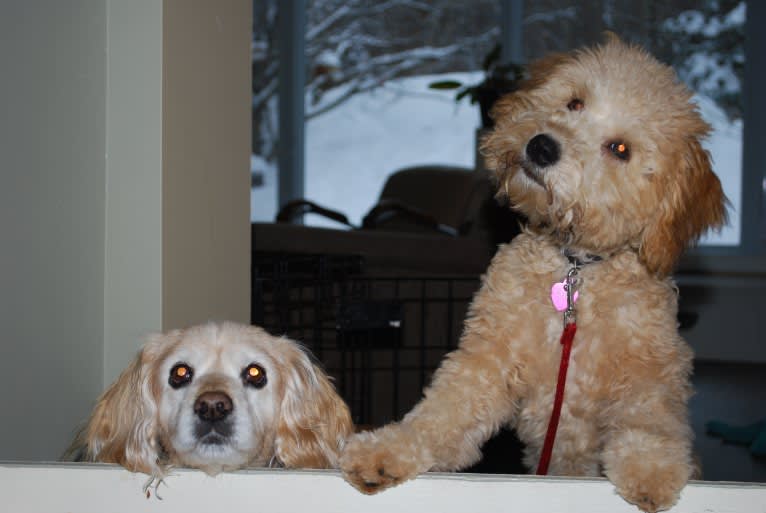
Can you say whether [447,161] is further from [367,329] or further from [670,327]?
[670,327]

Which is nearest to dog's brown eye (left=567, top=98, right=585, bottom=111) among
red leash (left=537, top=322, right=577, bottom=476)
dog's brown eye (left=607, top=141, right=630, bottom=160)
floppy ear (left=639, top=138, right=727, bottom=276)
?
dog's brown eye (left=607, top=141, right=630, bottom=160)

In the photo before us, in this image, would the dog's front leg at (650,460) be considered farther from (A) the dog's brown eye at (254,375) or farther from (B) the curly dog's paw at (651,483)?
(A) the dog's brown eye at (254,375)

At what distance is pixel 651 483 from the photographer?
1384 millimetres

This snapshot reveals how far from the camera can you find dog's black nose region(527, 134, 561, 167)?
1.81 meters

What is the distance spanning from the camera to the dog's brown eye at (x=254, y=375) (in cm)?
184

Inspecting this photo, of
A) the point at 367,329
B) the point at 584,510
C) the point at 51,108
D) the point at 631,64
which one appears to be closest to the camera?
the point at 584,510

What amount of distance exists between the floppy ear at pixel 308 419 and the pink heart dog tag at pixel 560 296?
1.88ft

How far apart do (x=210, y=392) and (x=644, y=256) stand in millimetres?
960

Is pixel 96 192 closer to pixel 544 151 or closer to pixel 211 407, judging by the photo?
pixel 211 407

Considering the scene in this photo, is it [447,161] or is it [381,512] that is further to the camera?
[447,161]

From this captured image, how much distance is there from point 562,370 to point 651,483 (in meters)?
0.47

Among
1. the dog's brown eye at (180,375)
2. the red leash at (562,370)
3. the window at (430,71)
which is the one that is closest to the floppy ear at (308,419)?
the dog's brown eye at (180,375)

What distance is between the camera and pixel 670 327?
1.90m

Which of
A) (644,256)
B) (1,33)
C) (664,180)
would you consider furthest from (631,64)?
(1,33)
